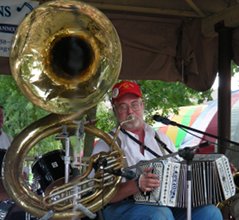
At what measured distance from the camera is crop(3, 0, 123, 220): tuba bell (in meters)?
2.53

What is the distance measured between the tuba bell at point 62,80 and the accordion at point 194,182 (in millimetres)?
250

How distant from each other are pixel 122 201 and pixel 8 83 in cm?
434

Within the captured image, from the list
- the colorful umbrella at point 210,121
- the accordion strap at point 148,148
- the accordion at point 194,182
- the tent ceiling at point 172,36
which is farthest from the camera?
the colorful umbrella at point 210,121

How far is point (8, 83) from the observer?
7.04 meters

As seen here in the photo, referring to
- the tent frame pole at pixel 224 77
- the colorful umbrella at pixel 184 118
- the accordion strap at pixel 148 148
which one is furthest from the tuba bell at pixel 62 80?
the colorful umbrella at pixel 184 118

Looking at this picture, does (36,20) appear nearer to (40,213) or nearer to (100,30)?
(100,30)

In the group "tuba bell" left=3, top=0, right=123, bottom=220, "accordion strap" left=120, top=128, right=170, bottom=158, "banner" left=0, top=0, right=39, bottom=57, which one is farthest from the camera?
"banner" left=0, top=0, right=39, bottom=57

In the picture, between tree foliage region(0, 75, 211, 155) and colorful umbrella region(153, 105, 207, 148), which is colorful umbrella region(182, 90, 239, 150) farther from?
tree foliage region(0, 75, 211, 155)

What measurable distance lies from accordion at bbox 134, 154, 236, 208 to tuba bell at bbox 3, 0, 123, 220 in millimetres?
250

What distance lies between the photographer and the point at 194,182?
9.52 feet

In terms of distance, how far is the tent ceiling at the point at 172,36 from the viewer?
4523 millimetres

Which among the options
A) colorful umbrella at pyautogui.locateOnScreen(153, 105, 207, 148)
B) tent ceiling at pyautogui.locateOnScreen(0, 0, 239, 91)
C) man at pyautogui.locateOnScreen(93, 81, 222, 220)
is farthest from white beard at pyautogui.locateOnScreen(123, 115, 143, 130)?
colorful umbrella at pyautogui.locateOnScreen(153, 105, 207, 148)

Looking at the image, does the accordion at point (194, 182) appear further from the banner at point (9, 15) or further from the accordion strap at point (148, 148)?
the banner at point (9, 15)

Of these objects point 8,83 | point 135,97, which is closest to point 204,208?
point 135,97
